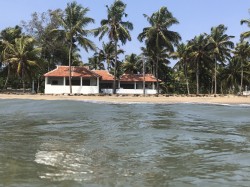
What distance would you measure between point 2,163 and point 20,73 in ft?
139

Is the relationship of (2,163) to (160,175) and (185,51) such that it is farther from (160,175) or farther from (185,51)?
(185,51)

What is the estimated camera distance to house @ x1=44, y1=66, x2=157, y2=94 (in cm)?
4941

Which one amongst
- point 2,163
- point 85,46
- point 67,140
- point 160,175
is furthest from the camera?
point 85,46

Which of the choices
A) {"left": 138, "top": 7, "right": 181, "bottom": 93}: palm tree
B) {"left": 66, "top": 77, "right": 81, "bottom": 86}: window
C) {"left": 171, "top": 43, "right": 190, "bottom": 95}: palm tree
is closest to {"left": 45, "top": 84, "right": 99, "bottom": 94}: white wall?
{"left": 66, "top": 77, "right": 81, "bottom": 86}: window

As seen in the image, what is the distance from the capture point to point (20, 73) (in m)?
48.9

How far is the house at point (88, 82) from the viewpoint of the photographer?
1945 inches

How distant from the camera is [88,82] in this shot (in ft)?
168

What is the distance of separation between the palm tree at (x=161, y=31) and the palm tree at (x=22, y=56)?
14723 mm

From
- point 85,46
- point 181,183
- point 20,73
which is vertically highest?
point 85,46

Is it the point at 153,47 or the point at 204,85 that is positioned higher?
the point at 153,47

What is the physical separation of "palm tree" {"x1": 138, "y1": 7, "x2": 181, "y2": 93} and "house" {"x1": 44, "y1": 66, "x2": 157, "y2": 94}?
16.1 feet

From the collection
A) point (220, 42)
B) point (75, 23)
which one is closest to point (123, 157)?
point (75, 23)

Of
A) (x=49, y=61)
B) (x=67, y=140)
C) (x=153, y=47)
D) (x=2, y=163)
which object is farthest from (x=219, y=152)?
(x=49, y=61)

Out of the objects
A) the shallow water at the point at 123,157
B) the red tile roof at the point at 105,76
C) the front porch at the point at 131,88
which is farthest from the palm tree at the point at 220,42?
the shallow water at the point at 123,157
